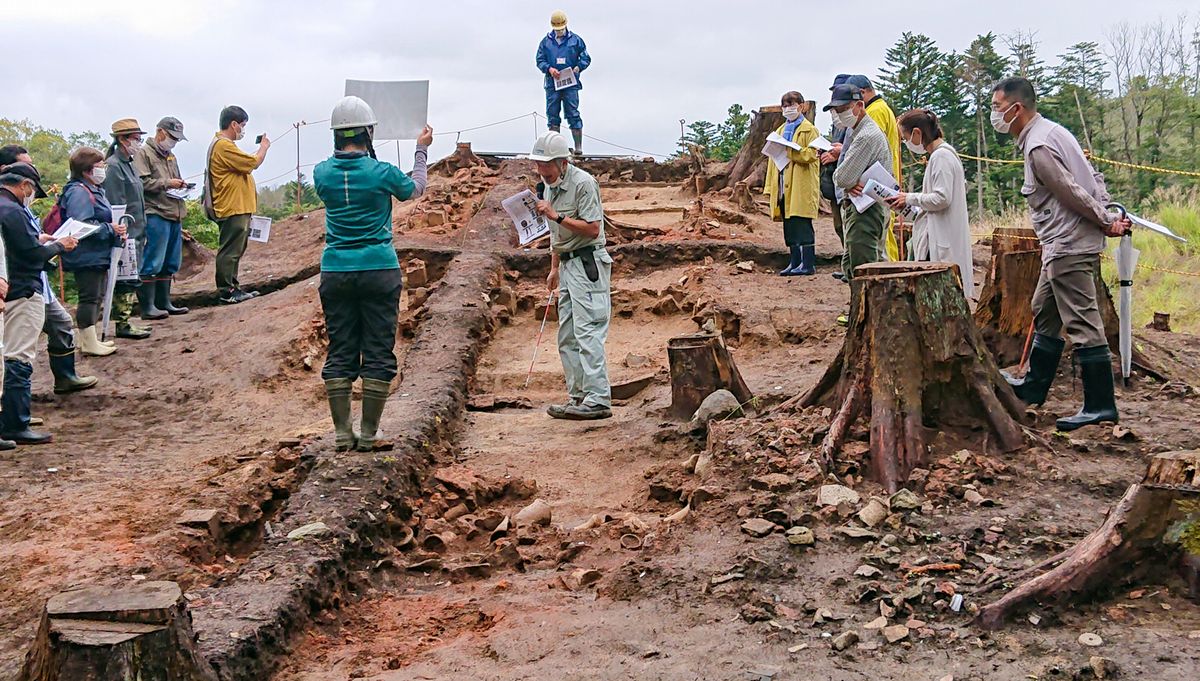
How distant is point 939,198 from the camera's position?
6.57 metres

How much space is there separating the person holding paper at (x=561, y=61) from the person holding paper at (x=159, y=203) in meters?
5.85

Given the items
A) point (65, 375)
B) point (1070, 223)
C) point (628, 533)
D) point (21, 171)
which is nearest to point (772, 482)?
point (628, 533)

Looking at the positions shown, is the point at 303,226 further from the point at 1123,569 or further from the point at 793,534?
the point at 1123,569

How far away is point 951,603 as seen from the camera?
382cm

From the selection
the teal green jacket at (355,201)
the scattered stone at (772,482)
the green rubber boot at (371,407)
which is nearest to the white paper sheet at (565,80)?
the teal green jacket at (355,201)

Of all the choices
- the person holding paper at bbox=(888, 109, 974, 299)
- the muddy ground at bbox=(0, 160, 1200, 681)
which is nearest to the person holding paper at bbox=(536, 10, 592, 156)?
the muddy ground at bbox=(0, 160, 1200, 681)

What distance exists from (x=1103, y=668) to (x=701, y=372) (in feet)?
12.9

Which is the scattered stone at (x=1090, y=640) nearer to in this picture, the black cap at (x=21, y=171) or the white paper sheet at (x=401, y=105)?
the white paper sheet at (x=401, y=105)

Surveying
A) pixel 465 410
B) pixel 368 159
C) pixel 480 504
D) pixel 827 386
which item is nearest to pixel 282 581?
pixel 480 504

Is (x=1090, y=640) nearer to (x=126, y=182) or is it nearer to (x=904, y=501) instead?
(x=904, y=501)

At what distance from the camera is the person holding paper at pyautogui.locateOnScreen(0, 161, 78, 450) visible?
717cm

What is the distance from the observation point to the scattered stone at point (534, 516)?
5.62 metres

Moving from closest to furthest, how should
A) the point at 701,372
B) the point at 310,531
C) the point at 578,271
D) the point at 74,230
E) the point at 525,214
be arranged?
the point at 310,531 < the point at 701,372 < the point at 578,271 < the point at 525,214 < the point at 74,230

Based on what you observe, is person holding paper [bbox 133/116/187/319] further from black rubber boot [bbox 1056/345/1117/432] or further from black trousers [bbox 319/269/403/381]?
black rubber boot [bbox 1056/345/1117/432]
